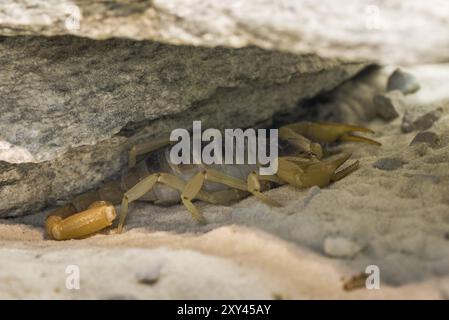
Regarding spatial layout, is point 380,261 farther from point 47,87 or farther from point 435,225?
point 47,87

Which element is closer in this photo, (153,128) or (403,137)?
(153,128)

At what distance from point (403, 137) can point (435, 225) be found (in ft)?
3.72

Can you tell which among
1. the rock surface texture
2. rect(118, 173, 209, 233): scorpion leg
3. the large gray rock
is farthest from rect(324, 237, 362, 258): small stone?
the large gray rock

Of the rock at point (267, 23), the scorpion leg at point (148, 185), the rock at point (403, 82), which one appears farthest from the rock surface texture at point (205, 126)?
the rock at point (403, 82)

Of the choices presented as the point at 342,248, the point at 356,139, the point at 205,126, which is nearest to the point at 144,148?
the point at 205,126

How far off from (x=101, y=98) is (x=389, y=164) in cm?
130

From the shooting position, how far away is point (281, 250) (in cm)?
179

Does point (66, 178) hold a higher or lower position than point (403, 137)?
lower

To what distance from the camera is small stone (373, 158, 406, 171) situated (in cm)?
228

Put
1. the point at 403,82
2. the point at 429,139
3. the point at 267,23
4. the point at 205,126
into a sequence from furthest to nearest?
the point at 403,82, the point at 205,126, the point at 429,139, the point at 267,23

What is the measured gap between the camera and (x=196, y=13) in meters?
1.66

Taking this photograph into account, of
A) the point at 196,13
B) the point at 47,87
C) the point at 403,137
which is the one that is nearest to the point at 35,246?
the point at 47,87

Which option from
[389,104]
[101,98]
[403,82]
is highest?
[403,82]

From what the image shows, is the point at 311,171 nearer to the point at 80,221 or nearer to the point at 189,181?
the point at 189,181
